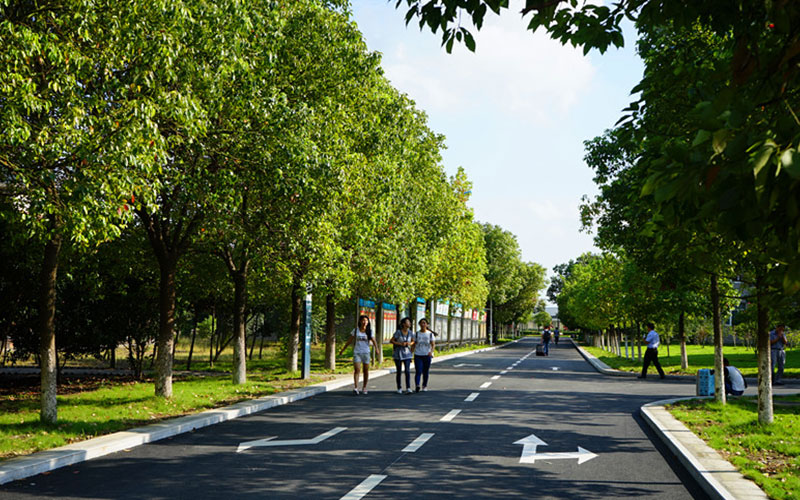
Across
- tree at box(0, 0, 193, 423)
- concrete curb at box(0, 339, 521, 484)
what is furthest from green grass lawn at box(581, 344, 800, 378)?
tree at box(0, 0, 193, 423)

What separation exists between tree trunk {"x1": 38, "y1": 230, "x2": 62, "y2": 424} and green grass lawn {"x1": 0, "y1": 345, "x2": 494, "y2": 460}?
292 millimetres

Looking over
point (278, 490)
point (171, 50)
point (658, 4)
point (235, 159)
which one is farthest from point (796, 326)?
point (235, 159)

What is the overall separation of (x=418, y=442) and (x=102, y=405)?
7.36 metres

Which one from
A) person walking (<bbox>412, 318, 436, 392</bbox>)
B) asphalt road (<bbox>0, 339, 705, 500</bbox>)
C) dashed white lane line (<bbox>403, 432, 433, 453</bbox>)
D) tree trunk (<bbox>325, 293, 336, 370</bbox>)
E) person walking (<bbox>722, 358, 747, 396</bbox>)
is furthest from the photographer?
tree trunk (<bbox>325, 293, 336, 370</bbox>)

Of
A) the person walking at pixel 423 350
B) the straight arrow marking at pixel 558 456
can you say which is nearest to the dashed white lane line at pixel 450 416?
the straight arrow marking at pixel 558 456

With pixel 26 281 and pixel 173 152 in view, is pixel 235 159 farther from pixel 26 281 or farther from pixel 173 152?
pixel 26 281

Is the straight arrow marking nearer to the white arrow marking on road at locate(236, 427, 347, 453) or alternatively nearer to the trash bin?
the white arrow marking on road at locate(236, 427, 347, 453)

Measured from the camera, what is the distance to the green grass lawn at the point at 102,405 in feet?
32.5

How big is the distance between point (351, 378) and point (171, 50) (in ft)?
46.8

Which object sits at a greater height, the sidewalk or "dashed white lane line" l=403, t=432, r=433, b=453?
the sidewalk

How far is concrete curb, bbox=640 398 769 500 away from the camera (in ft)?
22.3

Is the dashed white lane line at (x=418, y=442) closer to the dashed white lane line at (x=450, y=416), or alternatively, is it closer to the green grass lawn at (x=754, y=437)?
the dashed white lane line at (x=450, y=416)

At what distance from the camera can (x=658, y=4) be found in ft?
17.0

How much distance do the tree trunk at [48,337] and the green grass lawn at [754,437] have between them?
380 inches
